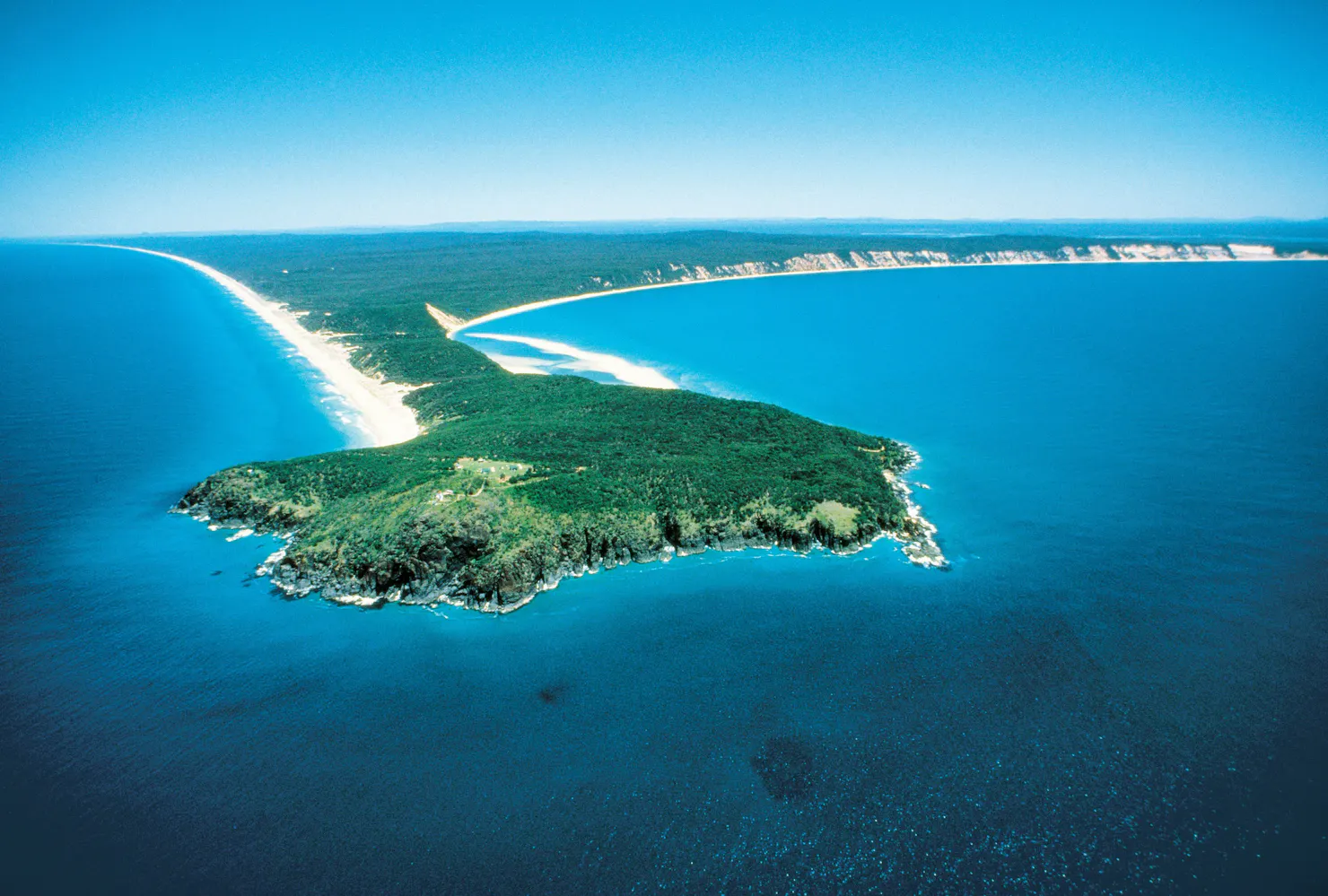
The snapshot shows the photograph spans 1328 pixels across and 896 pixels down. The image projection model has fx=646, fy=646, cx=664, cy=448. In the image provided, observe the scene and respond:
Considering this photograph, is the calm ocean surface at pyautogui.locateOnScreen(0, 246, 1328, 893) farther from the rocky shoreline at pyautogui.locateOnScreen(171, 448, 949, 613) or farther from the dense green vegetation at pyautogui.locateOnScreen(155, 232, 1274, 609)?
the dense green vegetation at pyautogui.locateOnScreen(155, 232, 1274, 609)

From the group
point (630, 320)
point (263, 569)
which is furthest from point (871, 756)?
point (630, 320)

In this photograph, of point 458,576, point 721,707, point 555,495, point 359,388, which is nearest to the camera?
point 721,707

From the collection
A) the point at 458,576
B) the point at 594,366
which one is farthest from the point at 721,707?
the point at 594,366

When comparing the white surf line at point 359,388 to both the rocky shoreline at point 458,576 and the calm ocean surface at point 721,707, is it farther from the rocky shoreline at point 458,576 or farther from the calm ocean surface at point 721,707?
the rocky shoreline at point 458,576

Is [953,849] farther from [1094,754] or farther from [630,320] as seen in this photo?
[630,320]

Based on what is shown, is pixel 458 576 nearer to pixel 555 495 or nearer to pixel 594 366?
pixel 555 495

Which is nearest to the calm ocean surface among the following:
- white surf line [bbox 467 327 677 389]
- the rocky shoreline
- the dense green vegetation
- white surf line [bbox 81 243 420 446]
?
the rocky shoreline
